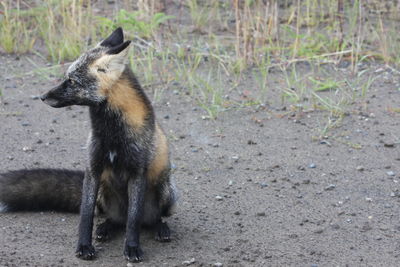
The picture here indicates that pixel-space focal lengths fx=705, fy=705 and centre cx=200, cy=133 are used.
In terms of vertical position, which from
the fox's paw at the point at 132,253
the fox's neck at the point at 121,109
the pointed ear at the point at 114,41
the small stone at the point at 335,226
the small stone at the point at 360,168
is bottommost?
the small stone at the point at 335,226

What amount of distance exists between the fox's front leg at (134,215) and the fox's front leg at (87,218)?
251 mm

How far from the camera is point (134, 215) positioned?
498 centimetres

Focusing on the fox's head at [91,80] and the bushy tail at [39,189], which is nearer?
the fox's head at [91,80]

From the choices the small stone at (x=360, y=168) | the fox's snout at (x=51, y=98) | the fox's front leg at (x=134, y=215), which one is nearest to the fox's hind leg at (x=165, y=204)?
the fox's front leg at (x=134, y=215)

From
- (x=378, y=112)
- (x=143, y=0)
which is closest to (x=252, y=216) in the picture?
(x=378, y=112)

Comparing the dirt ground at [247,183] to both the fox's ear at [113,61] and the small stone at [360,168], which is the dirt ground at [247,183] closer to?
the small stone at [360,168]

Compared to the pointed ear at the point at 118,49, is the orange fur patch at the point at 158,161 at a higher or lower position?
lower

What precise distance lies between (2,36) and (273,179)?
16.1ft

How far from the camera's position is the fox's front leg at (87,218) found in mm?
4930

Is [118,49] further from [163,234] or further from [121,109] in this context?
[163,234]

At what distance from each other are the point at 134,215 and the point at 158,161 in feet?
1.46

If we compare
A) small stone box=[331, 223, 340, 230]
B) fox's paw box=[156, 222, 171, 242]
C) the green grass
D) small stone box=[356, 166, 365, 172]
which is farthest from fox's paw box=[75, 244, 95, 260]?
the green grass

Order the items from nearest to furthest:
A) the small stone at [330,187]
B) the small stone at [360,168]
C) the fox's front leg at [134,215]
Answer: the fox's front leg at [134,215] → the small stone at [330,187] → the small stone at [360,168]

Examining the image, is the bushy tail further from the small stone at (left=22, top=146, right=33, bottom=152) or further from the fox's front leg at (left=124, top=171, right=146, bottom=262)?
the small stone at (left=22, top=146, right=33, bottom=152)
